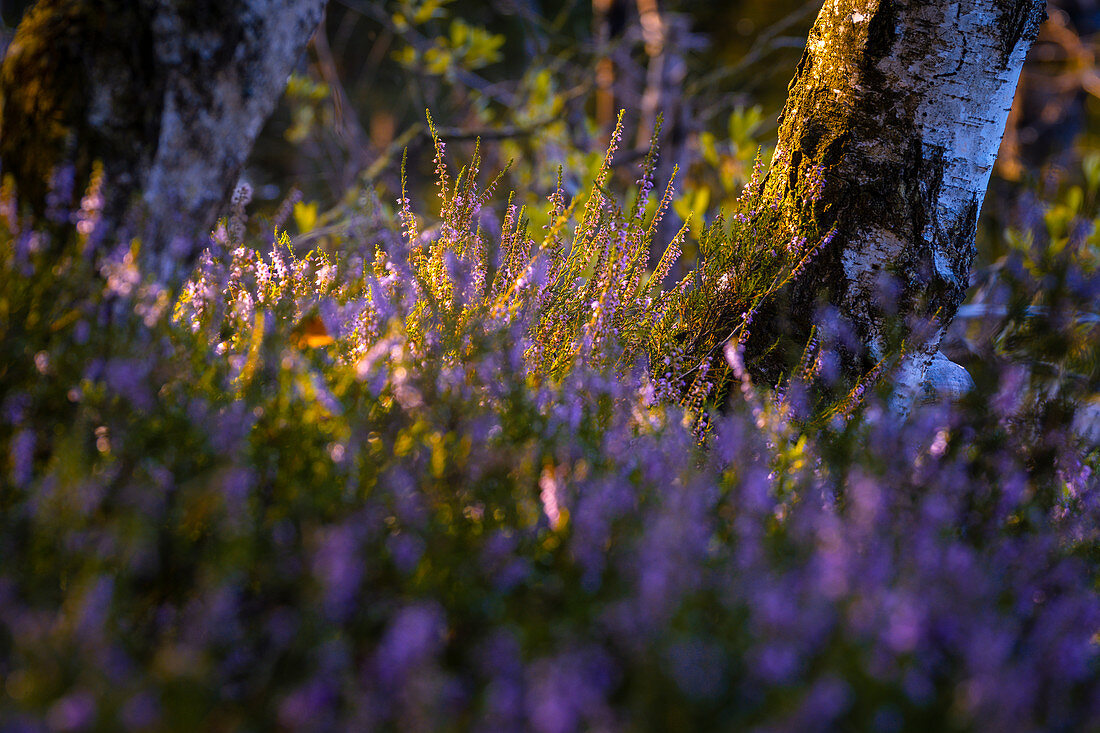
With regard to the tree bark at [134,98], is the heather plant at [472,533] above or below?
below

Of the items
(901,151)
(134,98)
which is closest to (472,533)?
A: (134,98)

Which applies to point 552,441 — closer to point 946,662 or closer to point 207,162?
point 946,662

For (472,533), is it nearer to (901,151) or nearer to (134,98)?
(134,98)

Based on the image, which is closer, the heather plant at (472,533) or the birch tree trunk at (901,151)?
the heather plant at (472,533)

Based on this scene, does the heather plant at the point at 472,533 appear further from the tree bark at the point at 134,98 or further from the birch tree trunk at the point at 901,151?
the birch tree trunk at the point at 901,151

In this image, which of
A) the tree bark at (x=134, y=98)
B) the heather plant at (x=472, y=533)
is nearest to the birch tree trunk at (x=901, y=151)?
the heather plant at (x=472, y=533)

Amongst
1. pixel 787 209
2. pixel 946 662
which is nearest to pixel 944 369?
pixel 787 209
